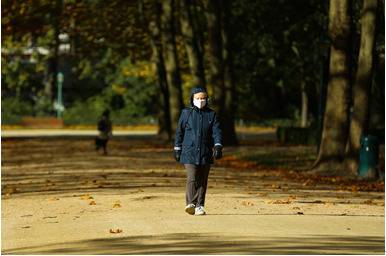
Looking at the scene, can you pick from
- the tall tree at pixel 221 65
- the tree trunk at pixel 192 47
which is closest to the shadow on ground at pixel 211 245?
the tall tree at pixel 221 65

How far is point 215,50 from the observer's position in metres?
48.3

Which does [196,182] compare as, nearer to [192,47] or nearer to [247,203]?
[247,203]

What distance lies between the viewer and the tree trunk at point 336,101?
30984mm

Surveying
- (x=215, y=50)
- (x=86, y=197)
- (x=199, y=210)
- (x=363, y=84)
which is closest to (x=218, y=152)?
(x=199, y=210)

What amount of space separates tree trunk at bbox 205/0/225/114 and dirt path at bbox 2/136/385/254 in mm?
14846

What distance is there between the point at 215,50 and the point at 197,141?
3031 cm

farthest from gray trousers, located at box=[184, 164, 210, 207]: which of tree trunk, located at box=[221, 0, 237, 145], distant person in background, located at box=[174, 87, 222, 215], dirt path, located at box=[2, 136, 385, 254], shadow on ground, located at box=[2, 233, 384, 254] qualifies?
tree trunk, located at box=[221, 0, 237, 145]

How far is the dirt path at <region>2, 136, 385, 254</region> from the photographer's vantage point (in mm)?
14000

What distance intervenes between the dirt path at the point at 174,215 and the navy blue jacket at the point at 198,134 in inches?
31.3

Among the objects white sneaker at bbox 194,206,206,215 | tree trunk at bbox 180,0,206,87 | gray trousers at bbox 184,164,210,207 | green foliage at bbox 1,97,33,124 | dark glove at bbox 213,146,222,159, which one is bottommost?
green foliage at bbox 1,97,33,124

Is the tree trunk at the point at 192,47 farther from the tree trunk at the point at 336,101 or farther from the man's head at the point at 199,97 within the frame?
the man's head at the point at 199,97

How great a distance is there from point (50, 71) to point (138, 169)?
2743 inches

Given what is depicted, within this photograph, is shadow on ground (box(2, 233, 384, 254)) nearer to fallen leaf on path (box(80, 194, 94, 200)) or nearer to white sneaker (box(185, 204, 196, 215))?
white sneaker (box(185, 204, 196, 215))

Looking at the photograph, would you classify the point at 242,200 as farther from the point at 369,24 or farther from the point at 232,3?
→ the point at 232,3
